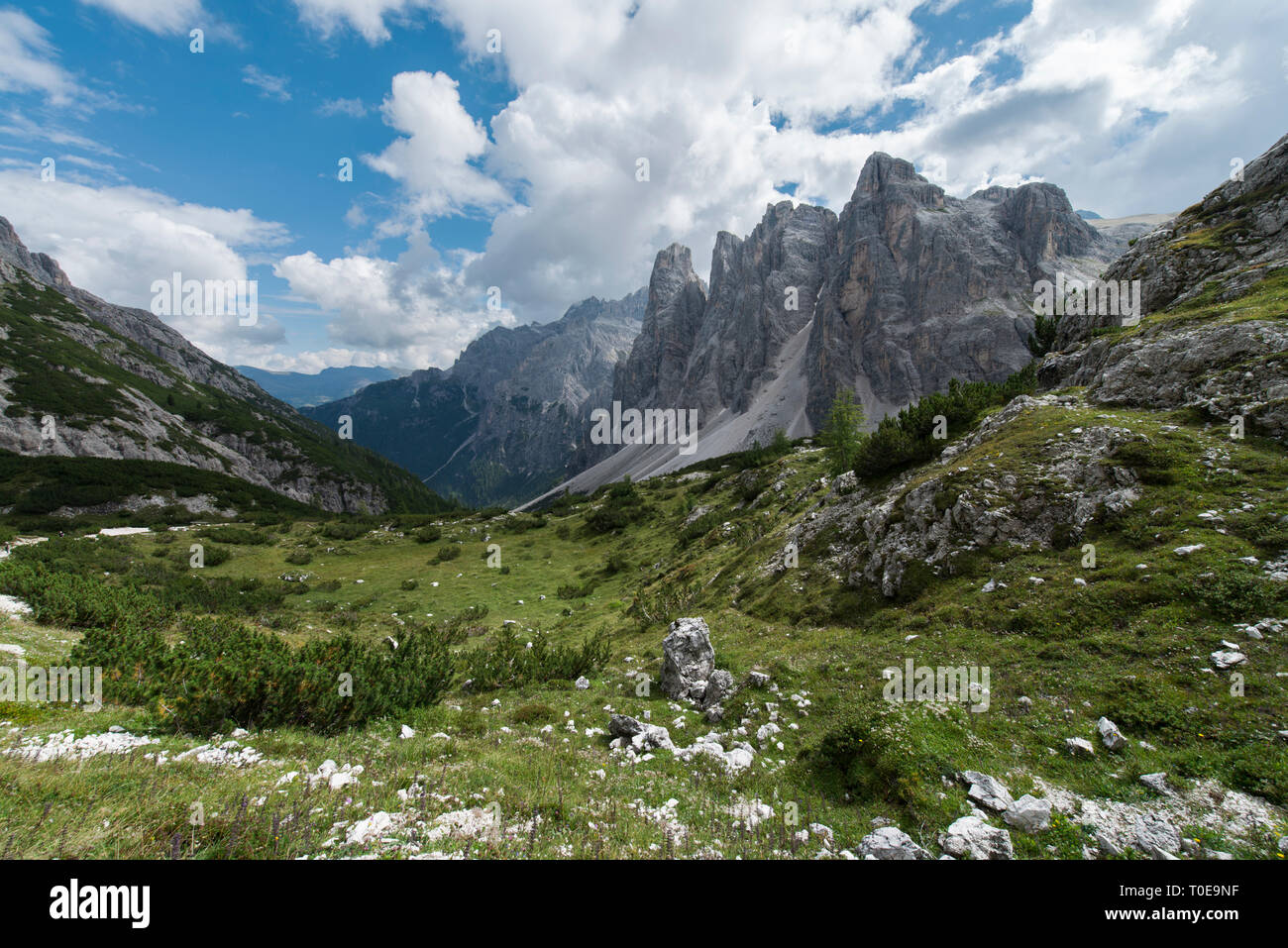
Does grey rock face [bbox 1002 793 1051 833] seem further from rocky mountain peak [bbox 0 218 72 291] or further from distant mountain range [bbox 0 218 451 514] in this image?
rocky mountain peak [bbox 0 218 72 291]

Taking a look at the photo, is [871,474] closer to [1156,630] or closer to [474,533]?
[1156,630]

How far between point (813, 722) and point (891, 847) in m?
4.72

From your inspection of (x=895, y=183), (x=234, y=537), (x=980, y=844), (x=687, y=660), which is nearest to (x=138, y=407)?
(x=234, y=537)

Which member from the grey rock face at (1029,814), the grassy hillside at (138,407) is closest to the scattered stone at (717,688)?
the grey rock face at (1029,814)

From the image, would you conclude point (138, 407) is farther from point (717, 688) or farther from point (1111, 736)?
point (1111, 736)

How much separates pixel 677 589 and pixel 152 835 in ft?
69.0

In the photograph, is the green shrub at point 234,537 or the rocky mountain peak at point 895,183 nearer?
the green shrub at point 234,537

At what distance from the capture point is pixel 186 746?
6660 millimetres

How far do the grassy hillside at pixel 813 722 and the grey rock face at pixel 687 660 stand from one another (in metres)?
0.75

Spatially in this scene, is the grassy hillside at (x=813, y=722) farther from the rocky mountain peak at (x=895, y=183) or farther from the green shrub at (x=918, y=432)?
the rocky mountain peak at (x=895, y=183)

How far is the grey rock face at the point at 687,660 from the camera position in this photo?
40.4 ft

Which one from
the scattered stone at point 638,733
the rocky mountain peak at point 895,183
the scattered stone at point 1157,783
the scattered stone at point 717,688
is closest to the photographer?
the scattered stone at point 1157,783
